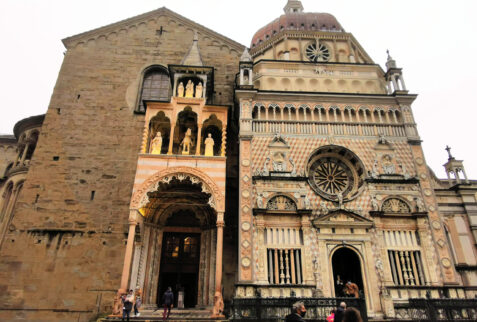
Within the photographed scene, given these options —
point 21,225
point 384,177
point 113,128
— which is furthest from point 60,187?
point 384,177

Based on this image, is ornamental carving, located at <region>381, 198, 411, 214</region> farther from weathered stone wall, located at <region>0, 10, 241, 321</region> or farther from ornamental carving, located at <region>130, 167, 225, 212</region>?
weathered stone wall, located at <region>0, 10, 241, 321</region>

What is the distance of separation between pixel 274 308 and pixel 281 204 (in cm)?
521

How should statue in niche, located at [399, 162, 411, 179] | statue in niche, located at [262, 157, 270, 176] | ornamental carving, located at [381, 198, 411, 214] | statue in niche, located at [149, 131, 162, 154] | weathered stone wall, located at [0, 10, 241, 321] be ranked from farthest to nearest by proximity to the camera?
statue in niche, located at [399, 162, 411, 179]
statue in niche, located at [149, 131, 162, 154]
statue in niche, located at [262, 157, 270, 176]
weathered stone wall, located at [0, 10, 241, 321]
ornamental carving, located at [381, 198, 411, 214]

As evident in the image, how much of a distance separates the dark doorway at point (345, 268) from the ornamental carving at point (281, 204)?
10.8ft

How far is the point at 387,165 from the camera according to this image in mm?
16766

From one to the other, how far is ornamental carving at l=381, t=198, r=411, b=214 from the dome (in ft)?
55.0

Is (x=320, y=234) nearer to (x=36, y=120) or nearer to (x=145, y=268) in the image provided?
(x=145, y=268)

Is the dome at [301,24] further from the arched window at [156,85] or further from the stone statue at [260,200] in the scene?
the stone statue at [260,200]

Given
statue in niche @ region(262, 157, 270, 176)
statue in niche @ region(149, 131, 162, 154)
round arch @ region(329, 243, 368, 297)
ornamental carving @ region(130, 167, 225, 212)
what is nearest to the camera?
round arch @ region(329, 243, 368, 297)

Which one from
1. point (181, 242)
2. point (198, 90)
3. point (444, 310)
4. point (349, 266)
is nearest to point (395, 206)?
point (349, 266)

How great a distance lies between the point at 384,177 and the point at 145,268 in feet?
43.7

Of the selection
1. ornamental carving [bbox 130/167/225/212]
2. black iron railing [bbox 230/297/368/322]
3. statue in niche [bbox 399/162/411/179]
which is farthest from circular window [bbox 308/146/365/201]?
black iron railing [bbox 230/297/368/322]

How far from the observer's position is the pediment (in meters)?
15.1

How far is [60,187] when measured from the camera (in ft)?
59.1
